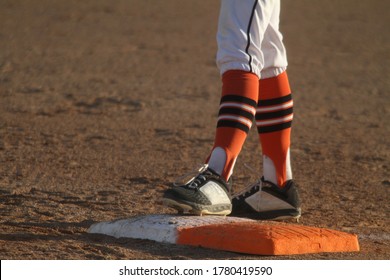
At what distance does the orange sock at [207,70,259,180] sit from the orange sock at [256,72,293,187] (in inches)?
14.0

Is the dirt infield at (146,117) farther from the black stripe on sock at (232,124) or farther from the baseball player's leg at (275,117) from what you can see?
the black stripe on sock at (232,124)

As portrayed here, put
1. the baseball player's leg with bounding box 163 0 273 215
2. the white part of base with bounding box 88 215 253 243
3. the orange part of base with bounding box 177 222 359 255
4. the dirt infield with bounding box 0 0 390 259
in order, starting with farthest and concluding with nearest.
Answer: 1. the dirt infield with bounding box 0 0 390 259
2. the baseball player's leg with bounding box 163 0 273 215
3. the white part of base with bounding box 88 215 253 243
4. the orange part of base with bounding box 177 222 359 255

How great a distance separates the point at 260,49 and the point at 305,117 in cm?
349

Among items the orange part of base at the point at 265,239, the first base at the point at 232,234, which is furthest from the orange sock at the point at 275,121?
the orange part of base at the point at 265,239

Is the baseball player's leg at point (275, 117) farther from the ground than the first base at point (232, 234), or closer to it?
farther from the ground

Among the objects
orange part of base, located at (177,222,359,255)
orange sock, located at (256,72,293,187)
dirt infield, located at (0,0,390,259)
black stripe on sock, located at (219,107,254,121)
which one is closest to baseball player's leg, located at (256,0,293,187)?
orange sock, located at (256,72,293,187)

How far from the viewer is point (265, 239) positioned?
143 inches

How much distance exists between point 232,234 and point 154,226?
0.33 meters

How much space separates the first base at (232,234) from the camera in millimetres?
3662

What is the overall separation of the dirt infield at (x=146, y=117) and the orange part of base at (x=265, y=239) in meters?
0.04

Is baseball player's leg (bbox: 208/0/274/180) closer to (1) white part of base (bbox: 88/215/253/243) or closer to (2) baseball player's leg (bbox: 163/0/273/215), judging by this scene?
(2) baseball player's leg (bbox: 163/0/273/215)

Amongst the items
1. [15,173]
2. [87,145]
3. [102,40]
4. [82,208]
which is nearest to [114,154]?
[87,145]

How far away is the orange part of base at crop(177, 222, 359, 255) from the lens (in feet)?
12.0

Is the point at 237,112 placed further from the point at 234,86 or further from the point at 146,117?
the point at 146,117
